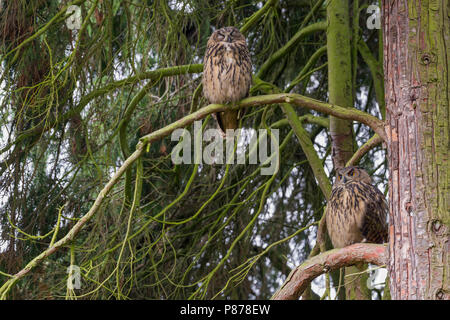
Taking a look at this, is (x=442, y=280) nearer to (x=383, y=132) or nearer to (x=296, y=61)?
(x=383, y=132)

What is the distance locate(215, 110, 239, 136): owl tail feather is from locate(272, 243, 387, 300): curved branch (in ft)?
4.05

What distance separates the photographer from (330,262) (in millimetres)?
2713

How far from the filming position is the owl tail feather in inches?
149

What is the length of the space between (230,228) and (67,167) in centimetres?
121

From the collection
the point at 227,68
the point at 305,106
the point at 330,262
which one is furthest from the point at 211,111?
the point at 227,68

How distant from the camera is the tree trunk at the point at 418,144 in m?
2.36

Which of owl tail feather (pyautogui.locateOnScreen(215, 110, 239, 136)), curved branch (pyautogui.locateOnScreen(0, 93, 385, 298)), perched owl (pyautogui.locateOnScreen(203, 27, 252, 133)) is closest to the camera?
curved branch (pyautogui.locateOnScreen(0, 93, 385, 298))

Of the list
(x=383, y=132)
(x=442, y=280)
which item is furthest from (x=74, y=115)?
(x=442, y=280)

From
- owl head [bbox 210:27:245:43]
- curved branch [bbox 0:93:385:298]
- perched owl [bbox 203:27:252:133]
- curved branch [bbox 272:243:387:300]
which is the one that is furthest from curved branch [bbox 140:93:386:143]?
owl head [bbox 210:27:245:43]

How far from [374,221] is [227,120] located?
1.00m

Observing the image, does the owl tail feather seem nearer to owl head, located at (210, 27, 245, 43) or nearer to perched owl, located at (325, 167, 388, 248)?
owl head, located at (210, 27, 245, 43)

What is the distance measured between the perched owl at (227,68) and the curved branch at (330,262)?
121 cm

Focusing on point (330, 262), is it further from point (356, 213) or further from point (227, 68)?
point (227, 68)

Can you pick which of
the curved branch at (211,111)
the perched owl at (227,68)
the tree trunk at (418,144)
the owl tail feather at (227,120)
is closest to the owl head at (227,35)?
the perched owl at (227,68)
